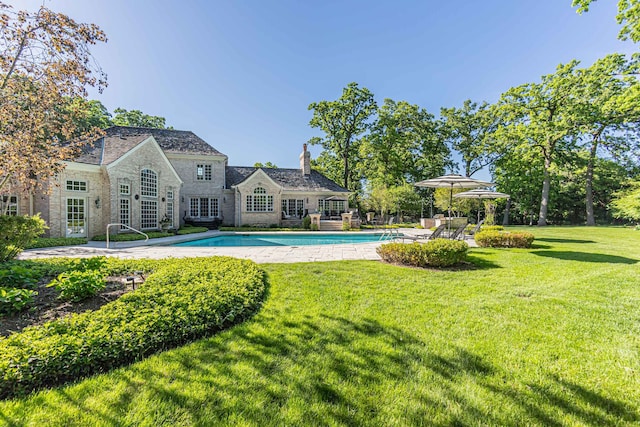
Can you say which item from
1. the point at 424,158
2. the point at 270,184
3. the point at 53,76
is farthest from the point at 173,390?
the point at 424,158

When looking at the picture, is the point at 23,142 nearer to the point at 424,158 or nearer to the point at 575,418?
the point at 575,418

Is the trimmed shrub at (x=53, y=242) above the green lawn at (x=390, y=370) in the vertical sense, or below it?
above

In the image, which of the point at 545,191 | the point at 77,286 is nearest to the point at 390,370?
the point at 77,286

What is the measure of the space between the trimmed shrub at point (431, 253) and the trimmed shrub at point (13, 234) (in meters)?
10.6

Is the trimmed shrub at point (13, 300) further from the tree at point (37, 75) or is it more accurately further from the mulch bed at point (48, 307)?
the tree at point (37, 75)

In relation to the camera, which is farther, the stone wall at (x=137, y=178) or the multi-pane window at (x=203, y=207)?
the multi-pane window at (x=203, y=207)

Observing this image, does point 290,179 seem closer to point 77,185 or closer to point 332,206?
point 332,206

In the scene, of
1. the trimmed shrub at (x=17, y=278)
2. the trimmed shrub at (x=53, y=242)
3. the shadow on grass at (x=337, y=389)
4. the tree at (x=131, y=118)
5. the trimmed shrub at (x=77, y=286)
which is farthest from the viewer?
the tree at (x=131, y=118)

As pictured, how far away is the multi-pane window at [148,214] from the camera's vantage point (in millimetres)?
17766

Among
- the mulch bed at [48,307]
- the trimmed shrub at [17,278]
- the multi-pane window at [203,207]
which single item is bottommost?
the mulch bed at [48,307]

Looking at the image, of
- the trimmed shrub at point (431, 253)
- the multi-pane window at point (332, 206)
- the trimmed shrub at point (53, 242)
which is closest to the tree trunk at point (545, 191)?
the multi-pane window at point (332, 206)

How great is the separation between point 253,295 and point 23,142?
18.6 feet

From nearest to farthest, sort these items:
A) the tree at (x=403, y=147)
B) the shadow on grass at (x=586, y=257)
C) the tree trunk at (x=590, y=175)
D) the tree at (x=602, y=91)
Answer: the shadow on grass at (x=586, y=257), the tree at (x=602, y=91), the tree trunk at (x=590, y=175), the tree at (x=403, y=147)

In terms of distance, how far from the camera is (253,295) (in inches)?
203
